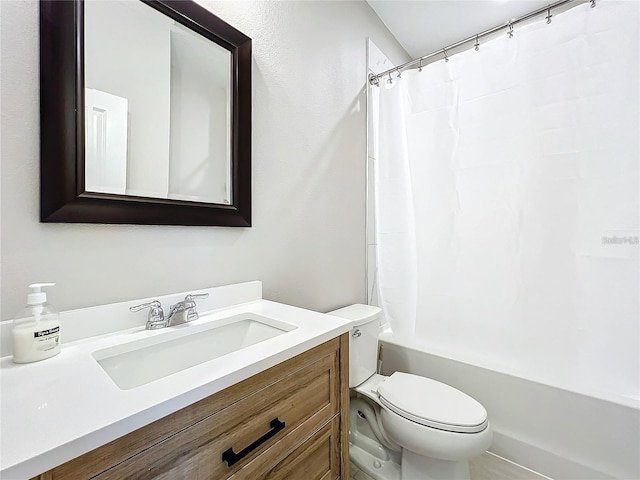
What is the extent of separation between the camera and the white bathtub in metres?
1.18

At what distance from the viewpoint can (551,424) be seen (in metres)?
1.33

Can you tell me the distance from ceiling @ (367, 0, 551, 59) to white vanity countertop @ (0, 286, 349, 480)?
2143 millimetres

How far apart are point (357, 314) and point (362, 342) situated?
14 centimetres

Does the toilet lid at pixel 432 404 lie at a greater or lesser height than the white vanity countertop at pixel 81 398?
lesser

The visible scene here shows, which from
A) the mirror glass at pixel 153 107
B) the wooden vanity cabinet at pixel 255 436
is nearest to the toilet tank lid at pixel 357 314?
the wooden vanity cabinet at pixel 255 436

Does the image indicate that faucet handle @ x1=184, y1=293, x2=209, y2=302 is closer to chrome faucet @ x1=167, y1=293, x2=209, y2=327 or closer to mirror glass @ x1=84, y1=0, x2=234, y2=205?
chrome faucet @ x1=167, y1=293, x2=209, y2=327

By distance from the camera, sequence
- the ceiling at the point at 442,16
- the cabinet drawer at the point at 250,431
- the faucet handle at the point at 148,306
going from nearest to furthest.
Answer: the cabinet drawer at the point at 250,431 < the faucet handle at the point at 148,306 < the ceiling at the point at 442,16

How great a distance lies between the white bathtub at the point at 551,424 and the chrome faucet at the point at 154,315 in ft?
4.41

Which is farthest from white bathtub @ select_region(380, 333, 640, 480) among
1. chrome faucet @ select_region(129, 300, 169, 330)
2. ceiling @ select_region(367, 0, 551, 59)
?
ceiling @ select_region(367, 0, 551, 59)

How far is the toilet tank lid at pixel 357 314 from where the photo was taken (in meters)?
1.41

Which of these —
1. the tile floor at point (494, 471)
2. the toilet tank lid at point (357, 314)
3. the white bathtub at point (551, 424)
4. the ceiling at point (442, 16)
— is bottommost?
the tile floor at point (494, 471)

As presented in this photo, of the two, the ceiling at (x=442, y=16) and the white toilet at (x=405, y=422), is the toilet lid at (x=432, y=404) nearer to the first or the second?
the white toilet at (x=405, y=422)

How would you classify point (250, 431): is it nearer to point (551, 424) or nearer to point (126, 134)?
point (126, 134)

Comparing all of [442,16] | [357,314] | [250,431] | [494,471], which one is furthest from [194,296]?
[442,16]
